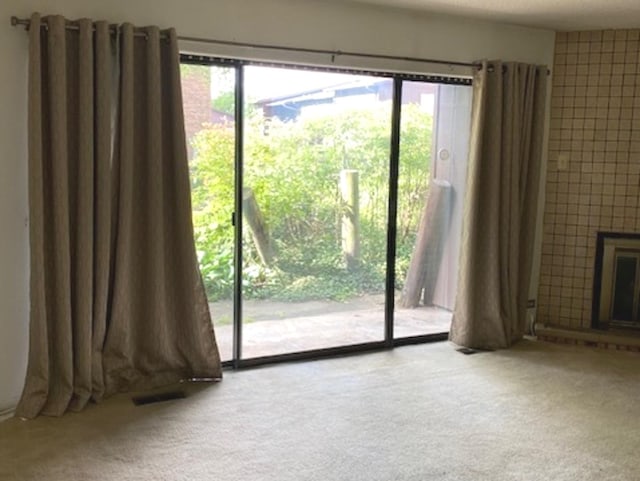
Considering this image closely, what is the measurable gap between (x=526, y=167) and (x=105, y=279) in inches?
109

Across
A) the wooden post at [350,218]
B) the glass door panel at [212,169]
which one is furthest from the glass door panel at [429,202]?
the glass door panel at [212,169]

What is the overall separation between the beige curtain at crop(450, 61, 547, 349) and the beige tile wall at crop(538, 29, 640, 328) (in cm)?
30

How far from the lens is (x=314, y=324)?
4.10 meters

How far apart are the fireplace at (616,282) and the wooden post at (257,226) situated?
7.73 feet

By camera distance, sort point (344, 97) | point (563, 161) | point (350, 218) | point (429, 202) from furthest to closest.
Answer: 1. point (563, 161)
2. point (429, 202)
3. point (350, 218)
4. point (344, 97)

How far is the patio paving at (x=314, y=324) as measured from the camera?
384 cm

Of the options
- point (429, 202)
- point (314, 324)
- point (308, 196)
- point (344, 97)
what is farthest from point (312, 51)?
point (314, 324)

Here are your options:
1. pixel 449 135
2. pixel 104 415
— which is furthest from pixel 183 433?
pixel 449 135

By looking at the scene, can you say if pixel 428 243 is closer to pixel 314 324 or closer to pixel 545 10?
pixel 314 324

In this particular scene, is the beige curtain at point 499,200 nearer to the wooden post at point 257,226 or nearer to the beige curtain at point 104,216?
the wooden post at point 257,226

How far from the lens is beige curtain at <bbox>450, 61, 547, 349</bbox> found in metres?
4.08

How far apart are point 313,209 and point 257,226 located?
1.30 ft

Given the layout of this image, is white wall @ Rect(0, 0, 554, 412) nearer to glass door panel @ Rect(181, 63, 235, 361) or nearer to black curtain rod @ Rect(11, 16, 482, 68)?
black curtain rod @ Rect(11, 16, 482, 68)

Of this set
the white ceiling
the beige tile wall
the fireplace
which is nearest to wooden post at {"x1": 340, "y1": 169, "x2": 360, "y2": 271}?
the white ceiling
